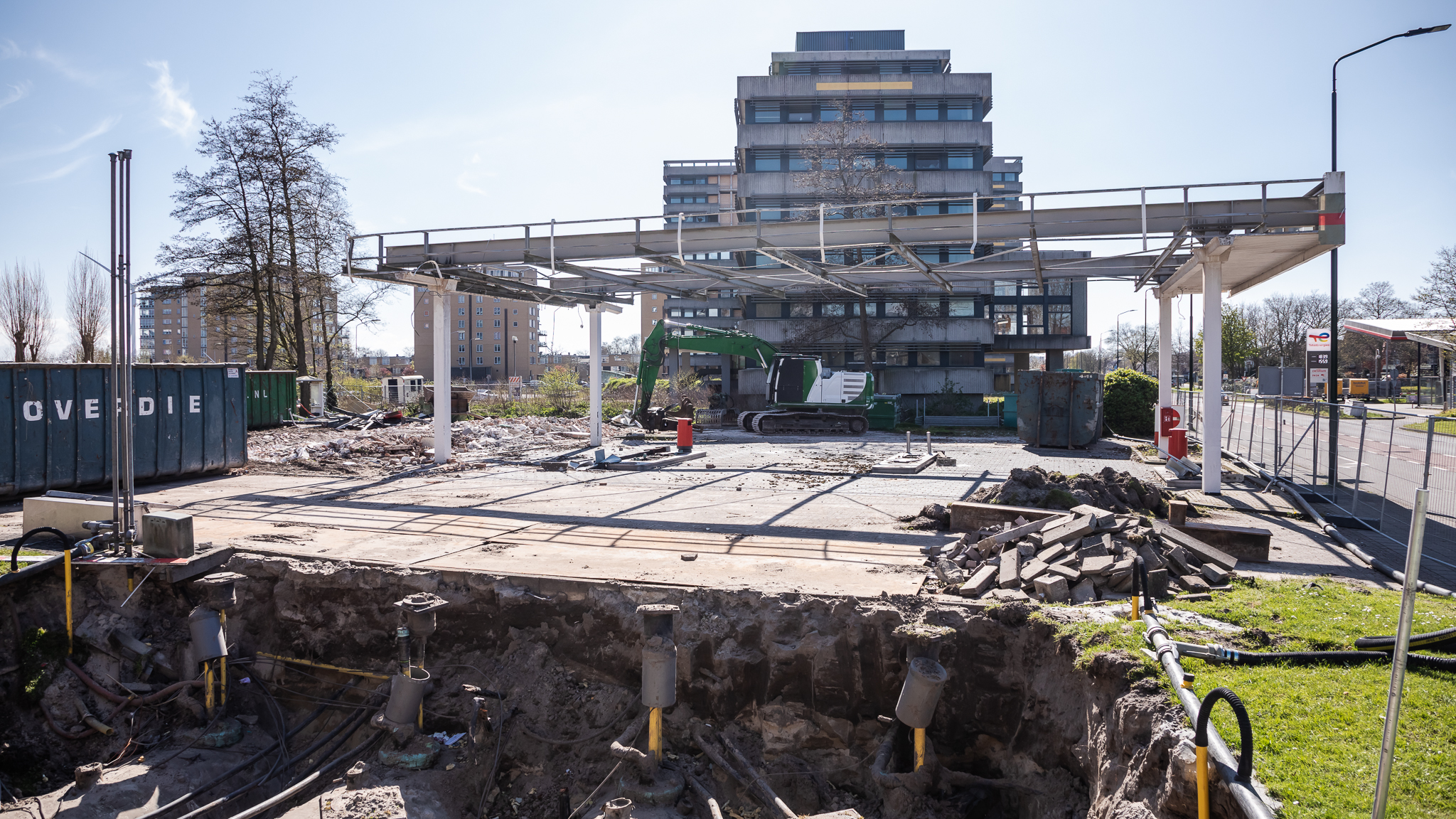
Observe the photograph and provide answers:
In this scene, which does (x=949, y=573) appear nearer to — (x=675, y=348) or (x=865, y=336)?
(x=675, y=348)

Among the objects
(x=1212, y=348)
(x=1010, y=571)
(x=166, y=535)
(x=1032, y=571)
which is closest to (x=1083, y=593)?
(x=1032, y=571)

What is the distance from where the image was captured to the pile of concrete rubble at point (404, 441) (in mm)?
19000

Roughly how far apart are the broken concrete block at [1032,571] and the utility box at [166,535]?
8500mm

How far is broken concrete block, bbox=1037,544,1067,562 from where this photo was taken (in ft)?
25.5

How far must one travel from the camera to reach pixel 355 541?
952cm

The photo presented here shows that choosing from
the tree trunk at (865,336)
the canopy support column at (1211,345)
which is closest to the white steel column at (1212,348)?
the canopy support column at (1211,345)

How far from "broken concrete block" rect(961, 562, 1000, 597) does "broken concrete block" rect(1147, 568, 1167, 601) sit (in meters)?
1.35

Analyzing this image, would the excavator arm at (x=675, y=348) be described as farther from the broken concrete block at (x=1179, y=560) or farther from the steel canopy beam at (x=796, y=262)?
the broken concrete block at (x=1179, y=560)

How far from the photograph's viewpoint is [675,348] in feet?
85.6

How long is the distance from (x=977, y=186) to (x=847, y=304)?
12472 millimetres

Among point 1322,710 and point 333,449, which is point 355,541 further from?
point 333,449

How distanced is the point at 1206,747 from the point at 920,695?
2.23 meters

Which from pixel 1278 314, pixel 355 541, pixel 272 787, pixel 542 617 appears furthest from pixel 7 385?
pixel 1278 314

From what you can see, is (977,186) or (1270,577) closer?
(1270,577)
